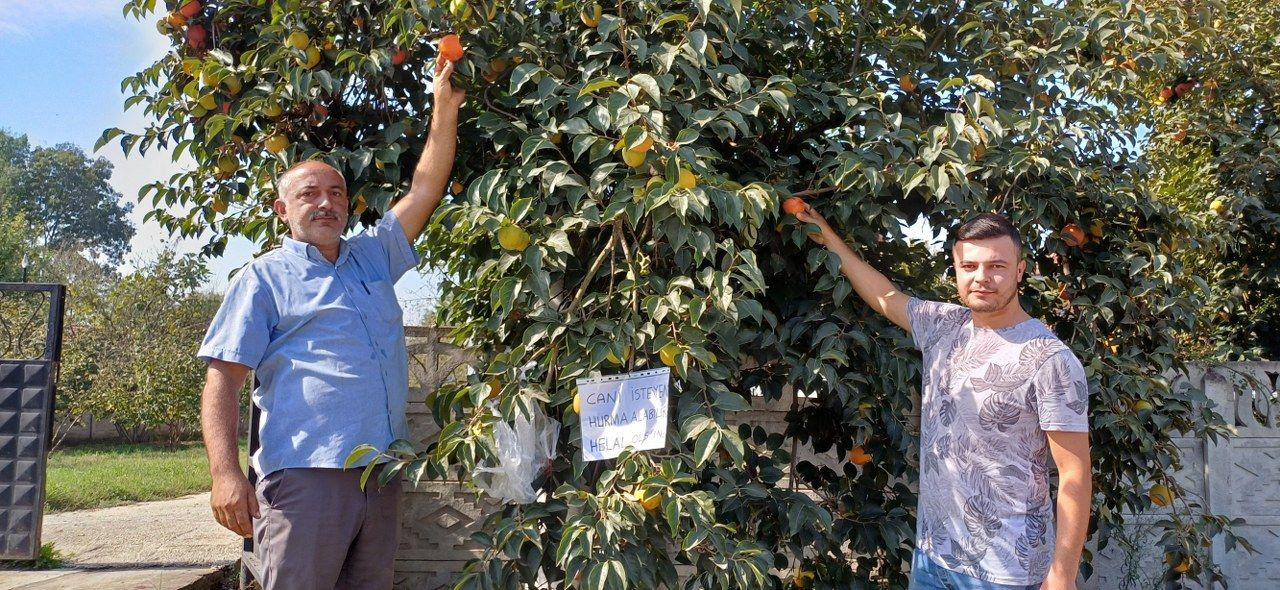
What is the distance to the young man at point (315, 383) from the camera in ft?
6.28

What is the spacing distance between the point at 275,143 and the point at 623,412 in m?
1.09

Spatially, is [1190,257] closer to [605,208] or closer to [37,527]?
[605,208]

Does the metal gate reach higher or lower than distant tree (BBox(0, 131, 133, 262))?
lower

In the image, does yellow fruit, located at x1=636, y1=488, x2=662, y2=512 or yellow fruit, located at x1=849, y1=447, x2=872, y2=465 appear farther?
yellow fruit, located at x1=849, y1=447, x2=872, y2=465

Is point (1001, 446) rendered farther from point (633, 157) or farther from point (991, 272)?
point (633, 157)

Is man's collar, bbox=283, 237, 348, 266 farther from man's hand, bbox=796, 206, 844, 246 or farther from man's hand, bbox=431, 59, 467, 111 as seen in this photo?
man's hand, bbox=796, 206, 844, 246

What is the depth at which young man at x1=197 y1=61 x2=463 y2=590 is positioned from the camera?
1.91 m

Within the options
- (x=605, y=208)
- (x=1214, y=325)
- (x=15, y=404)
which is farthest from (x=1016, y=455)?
(x=15, y=404)

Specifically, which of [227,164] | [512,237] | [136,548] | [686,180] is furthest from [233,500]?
[136,548]

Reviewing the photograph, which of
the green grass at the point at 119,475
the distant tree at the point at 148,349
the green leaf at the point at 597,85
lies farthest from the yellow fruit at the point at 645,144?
the distant tree at the point at 148,349

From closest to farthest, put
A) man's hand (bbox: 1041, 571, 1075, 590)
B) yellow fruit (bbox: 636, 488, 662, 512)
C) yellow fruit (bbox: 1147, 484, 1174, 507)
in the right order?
man's hand (bbox: 1041, 571, 1075, 590), yellow fruit (bbox: 636, 488, 662, 512), yellow fruit (bbox: 1147, 484, 1174, 507)

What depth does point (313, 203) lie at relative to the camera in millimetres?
2066

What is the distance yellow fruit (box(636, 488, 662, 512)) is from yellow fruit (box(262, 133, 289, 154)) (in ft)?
4.01

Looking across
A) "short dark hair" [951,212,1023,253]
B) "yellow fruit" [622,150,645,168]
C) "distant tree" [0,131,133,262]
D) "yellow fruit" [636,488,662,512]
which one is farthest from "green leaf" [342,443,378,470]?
"distant tree" [0,131,133,262]
